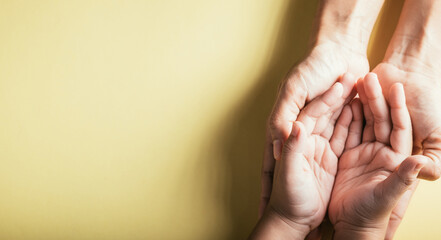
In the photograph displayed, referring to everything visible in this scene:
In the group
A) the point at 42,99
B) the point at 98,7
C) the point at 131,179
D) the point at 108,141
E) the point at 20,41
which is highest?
the point at 98,7

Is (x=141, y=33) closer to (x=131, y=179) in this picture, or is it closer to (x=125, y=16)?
(x=125, y=16)

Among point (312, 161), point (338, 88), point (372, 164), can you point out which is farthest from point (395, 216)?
point (338, 88)

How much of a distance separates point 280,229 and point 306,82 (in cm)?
39

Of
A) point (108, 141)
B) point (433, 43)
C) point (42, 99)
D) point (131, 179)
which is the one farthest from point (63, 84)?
point (433, 43)

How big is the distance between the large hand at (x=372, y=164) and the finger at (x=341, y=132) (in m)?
0.02

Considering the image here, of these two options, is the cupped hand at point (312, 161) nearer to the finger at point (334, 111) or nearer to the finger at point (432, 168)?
the finger at point (334, 111)

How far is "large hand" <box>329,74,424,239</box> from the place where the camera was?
2.55ft

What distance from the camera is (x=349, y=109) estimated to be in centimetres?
100

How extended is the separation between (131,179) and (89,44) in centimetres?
43

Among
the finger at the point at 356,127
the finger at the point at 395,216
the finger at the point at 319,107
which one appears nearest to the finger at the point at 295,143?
the finger at the point at 319,107

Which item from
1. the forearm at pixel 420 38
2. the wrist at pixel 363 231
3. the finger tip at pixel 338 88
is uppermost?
the forearm at pixel 420 38

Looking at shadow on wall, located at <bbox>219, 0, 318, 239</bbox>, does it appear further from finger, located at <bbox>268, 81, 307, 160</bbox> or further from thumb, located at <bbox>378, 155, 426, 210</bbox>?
thumb, located at <bbox>378, 155, 426, 210</bbox>

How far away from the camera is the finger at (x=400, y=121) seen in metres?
0.88

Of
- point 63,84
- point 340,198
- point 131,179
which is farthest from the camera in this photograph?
point 131,179
